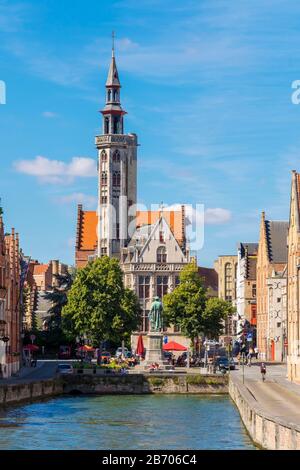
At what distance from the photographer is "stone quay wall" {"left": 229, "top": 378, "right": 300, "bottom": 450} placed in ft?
157

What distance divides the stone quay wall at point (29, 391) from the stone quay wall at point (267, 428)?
1805cm

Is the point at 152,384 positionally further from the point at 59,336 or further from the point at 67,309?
the point at 59,336

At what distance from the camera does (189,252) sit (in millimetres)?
174625

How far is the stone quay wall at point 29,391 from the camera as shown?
83.1 metres

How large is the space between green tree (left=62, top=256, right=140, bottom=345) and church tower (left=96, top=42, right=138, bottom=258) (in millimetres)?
47588

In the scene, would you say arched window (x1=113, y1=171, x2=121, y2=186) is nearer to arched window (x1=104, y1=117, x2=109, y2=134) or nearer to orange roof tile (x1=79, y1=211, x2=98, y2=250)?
arched window (x1=104, y1=117, x2=109, y2=134)

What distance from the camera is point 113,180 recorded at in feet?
609

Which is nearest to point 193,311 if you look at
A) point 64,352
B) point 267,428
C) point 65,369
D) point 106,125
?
point 64,352

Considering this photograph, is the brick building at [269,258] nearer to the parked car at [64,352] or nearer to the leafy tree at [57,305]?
the parked car at [64,352]

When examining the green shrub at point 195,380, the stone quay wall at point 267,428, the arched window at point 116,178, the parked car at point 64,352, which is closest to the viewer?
the stone quay wall at point 267,428

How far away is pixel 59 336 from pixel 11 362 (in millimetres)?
51668

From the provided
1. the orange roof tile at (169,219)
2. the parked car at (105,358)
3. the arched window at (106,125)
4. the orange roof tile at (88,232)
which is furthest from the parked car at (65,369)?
the orange roof tile at (88,232)

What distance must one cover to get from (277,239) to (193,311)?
22251mm
